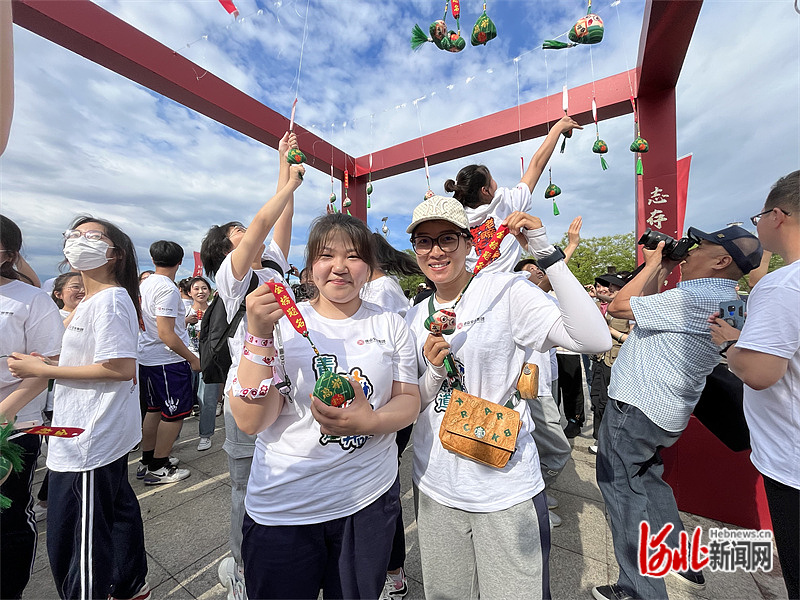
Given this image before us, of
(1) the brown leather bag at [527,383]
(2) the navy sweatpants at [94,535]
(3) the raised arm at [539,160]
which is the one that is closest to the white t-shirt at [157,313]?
(2) the navy sweatpants at [94,535]

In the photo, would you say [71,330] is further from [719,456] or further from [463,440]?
[719,456]

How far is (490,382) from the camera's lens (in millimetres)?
Result: 1378

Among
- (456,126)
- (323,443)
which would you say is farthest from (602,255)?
(323,443)

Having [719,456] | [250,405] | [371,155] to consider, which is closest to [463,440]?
[250,405]

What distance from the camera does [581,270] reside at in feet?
86.8

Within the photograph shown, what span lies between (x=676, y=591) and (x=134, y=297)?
381cm

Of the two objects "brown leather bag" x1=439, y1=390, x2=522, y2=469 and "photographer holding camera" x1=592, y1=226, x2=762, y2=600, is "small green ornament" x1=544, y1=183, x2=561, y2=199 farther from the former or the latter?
"brown leather bag" x1=439, y1=390, x2=522, y2=469

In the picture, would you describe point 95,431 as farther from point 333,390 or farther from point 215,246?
point 333,390

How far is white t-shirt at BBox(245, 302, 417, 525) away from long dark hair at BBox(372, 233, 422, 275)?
1.30 m

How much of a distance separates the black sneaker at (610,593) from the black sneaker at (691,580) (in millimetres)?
574

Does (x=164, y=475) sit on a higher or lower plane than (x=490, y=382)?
lower

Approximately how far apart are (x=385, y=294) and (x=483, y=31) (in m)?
2.73

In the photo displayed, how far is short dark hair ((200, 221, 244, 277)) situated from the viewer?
7.79 feet

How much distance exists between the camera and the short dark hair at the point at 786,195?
4.97ft
